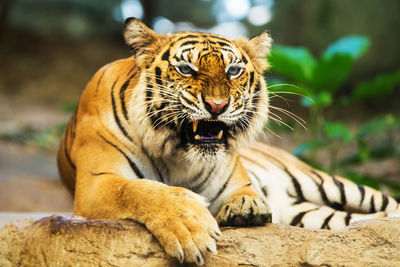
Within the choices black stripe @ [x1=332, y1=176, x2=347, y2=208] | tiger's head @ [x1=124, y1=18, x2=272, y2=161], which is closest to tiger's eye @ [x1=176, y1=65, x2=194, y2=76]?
tiger's head @ [x1=124, y1=18, x2=272, y2=161]

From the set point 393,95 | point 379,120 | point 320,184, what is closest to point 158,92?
point 320,184

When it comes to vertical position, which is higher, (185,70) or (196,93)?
(185,70)

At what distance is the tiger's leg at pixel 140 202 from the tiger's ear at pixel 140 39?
0.45 meters

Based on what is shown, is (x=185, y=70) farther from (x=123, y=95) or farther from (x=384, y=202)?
(x=384, y=202)

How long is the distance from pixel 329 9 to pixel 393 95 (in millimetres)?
2190

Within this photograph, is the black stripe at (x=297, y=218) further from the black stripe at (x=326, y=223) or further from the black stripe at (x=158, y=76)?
the black stripe at (x=158, y=76)

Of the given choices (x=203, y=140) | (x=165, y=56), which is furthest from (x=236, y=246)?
(x=165, y=56)

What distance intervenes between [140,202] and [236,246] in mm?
398

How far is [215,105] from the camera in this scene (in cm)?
185

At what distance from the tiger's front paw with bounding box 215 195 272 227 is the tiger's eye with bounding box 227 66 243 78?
552 mm

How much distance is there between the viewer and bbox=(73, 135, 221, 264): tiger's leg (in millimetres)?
→ 1555

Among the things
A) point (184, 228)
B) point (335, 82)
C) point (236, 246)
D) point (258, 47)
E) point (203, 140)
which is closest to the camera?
point (184, 228)

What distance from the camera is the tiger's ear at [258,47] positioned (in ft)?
7.62

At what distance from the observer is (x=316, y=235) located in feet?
5.73
